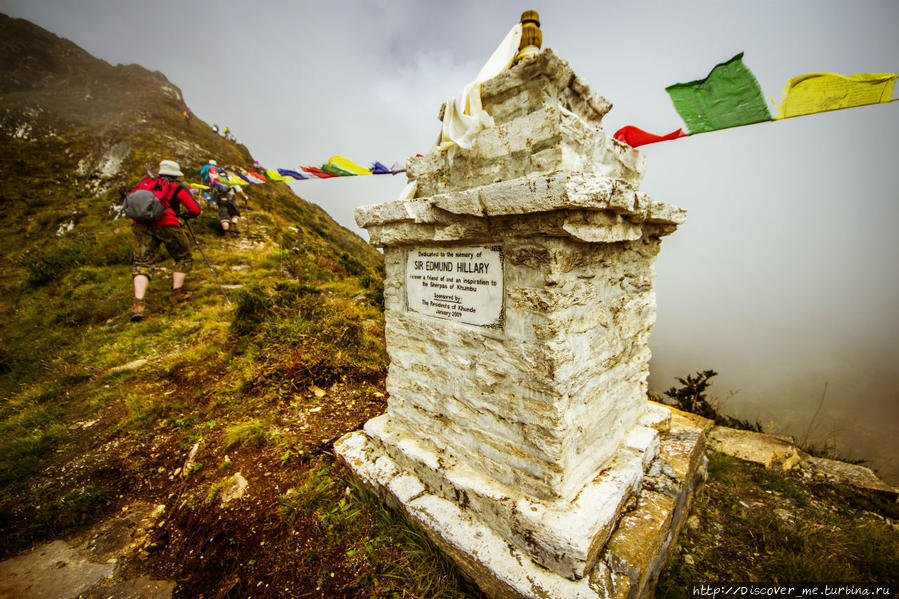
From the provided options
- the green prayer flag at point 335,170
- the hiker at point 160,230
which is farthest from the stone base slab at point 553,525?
the hiker at point 160,230

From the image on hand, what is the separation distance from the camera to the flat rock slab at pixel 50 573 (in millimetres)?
2176

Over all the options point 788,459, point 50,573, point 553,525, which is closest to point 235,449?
point 50,573

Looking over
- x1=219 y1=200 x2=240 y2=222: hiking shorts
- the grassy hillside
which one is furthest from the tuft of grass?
x1=219 y1=200 x2=240 y2=222: hiking shorts

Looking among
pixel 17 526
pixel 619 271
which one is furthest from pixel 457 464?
pixel 17 526

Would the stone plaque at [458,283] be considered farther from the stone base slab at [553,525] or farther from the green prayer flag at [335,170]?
the green prayer flag at [335,170]

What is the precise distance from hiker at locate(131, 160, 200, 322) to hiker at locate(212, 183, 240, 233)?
12.9ft

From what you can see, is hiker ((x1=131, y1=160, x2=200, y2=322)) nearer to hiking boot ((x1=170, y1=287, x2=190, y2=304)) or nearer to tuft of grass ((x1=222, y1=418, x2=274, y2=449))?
hiking boot ((x1=170, y1=287, x2=190, y2=304))

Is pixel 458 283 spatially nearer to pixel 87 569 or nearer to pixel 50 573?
pixel 87 569

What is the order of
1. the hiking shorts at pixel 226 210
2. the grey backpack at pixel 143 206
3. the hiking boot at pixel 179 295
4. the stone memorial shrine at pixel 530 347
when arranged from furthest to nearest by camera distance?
the hiking shorts at pixel 226 210, the hiking boot at pixel 179 295, the grey backpack at pixel 143 206, the stone memorial shrine at pixel 530 347

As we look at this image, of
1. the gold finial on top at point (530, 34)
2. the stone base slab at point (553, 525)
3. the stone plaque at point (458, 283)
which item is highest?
the gold finial on top at point (530, 34)

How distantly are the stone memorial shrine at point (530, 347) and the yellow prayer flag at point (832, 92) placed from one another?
33.9 inches

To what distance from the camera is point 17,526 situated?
2578 mm

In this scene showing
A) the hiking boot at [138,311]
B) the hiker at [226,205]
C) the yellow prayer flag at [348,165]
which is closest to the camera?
the yellow prayer flag at [348,165]

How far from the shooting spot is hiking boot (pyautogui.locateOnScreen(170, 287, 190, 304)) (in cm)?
688
